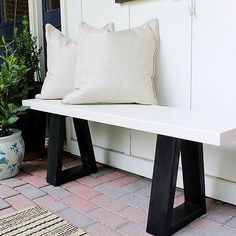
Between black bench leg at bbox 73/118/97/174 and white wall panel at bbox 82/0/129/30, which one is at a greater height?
white wall panel at bbox 82/0/129/30

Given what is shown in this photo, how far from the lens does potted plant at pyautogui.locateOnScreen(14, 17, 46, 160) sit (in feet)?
7.84

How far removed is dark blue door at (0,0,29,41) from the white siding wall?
1257mm

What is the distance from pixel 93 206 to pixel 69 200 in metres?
0.16

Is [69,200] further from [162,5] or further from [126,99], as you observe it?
[162,5]

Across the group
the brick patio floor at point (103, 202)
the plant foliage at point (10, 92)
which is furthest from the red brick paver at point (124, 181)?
the plant foliage at point (10, 92)

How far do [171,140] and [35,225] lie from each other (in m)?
0.75

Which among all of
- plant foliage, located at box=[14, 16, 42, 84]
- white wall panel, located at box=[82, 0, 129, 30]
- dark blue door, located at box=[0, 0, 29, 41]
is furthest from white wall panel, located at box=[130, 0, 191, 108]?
dark blue door, located at box=[0, 0, 29, 41]

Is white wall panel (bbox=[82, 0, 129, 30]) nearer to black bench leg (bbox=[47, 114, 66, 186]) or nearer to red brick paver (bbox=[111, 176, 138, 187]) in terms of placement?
black bench leg (bbox=[47, 114, 66, 186])

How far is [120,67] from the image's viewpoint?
5.58 feet

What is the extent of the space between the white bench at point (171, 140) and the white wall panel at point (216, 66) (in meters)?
0.17

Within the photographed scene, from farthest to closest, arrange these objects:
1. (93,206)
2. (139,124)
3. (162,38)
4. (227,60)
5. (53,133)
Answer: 1. (53,133)
2. (162,38)
3. (93,206)
4. (227,60)
5. (139,124)

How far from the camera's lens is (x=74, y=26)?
233 cm

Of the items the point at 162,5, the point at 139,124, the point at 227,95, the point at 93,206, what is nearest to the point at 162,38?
the point at 162,5

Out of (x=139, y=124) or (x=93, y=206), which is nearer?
(x=139, y=124)
